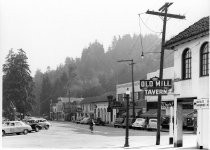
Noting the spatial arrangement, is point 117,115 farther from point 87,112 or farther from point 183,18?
point 183,18

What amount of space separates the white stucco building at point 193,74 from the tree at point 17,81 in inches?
1993

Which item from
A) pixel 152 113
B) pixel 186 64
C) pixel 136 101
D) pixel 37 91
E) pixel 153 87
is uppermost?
pixel 186 64

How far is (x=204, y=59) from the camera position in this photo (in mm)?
22203

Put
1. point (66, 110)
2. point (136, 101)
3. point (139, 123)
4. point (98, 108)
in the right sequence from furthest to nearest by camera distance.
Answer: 1. point (66, 110)
2. point (98, 108)
3. point (136, 101)
4. point (139, 123)

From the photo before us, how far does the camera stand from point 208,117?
21.1 m

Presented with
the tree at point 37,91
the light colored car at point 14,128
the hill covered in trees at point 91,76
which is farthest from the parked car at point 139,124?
the tree at point 37,91

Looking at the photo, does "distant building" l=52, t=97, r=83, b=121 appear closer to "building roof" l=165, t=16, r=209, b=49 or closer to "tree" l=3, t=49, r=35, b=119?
"tree" l=3, t=49, r=35, b=119

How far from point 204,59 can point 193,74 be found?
1.20 m

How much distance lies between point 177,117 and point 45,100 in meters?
114

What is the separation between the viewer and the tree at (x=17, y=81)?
240 ft

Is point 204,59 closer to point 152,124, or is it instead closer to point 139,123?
point 152,124

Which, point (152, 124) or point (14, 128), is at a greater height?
point (14, 128)

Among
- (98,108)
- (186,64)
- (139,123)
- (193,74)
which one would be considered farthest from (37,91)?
(193,74)

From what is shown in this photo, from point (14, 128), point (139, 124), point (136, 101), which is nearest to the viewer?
point (14, 128)
